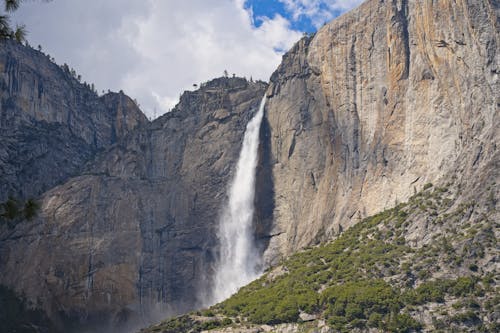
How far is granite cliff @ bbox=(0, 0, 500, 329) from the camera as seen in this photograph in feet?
197

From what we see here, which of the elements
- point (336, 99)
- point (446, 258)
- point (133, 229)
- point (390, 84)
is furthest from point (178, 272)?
point (446, 258)

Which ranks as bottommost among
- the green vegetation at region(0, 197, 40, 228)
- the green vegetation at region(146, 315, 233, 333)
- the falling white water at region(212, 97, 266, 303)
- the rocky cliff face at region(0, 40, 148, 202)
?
the green vegetation at region(146, 315, 233, 333)

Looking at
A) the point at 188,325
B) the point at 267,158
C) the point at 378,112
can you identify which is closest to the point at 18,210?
the point at 188,325

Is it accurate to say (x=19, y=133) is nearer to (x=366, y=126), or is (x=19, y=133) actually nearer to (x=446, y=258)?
(x=366, y=126)

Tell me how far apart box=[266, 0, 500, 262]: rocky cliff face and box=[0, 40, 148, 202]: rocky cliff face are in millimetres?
28118

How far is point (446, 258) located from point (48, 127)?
192 feet

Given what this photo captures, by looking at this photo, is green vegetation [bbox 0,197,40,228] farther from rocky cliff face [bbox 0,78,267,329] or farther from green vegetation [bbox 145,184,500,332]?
rocky cliff face [bbox 0,78,267,329]

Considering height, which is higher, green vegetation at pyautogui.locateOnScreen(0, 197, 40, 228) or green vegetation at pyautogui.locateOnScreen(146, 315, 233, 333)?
green vegetation at pyautogui.locateOnScreen(0, 197, 40, 228)

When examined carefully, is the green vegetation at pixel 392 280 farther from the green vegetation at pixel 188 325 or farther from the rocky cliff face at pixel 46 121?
the rocky cliff face at pixel 46 121

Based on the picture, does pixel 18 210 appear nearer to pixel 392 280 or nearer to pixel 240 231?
pixel 392 280

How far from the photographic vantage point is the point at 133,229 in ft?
262

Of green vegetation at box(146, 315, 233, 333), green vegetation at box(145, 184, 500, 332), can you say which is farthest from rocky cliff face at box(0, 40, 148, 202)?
green vegetation at box(145, 184, 500, 332)

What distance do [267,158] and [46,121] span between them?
103 feet

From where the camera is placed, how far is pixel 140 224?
80938mm
